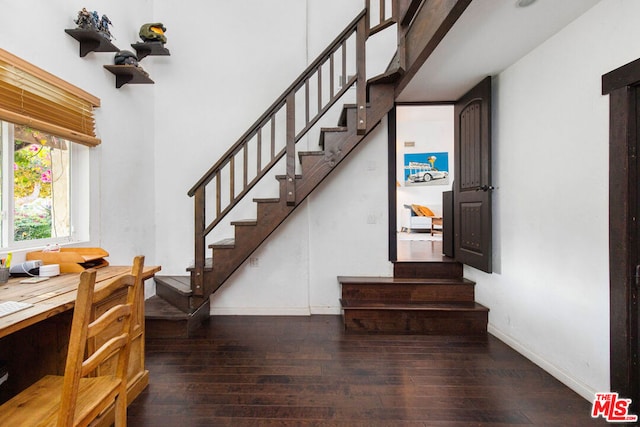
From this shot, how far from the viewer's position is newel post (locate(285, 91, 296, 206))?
114 inches

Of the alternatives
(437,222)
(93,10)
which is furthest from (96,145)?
(437,222)

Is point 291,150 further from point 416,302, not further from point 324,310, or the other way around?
point 416,302

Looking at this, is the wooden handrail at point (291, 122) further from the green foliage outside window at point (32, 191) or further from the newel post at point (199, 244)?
the green foliage outside window at point (32, 191)

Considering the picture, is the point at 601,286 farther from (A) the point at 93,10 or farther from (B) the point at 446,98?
(A) the point at 93,10

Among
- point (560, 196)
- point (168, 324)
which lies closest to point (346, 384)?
point (168, 324)

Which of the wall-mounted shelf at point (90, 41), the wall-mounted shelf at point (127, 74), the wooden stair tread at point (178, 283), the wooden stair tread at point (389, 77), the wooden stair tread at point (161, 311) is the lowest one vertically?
the wooden stair tread at point (161, 311)

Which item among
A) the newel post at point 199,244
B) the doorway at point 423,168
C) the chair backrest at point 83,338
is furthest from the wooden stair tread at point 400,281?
the doorway at point 423,168

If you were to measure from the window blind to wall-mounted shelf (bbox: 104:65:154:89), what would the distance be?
0.41m

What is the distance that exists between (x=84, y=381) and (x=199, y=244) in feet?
5.46

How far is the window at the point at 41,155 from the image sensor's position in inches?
79.4

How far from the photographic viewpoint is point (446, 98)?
133 inches

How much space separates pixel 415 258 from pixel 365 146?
1.54m

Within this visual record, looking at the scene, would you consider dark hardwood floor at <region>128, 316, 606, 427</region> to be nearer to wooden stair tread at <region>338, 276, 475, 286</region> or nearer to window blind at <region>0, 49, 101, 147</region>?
wooden stair tread at <region>338, 276, 475, 286</region>

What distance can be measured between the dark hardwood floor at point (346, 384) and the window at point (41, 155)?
1.35 metres
